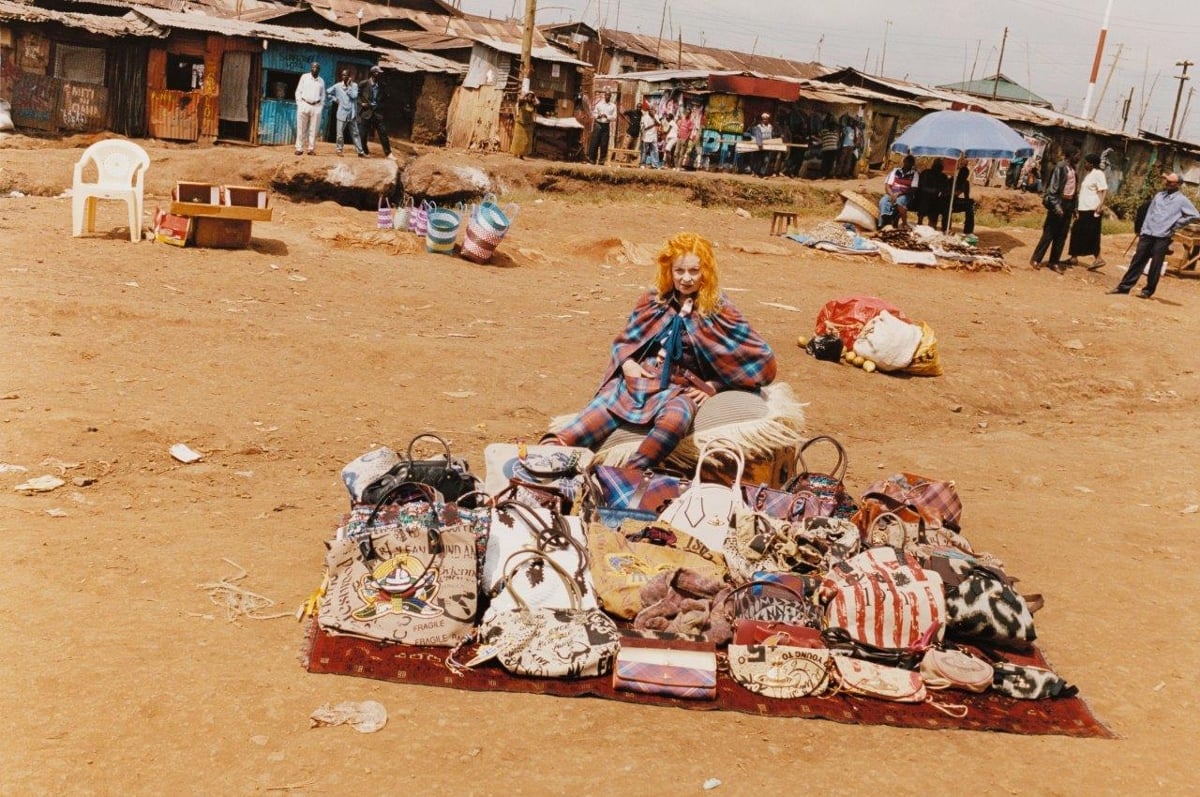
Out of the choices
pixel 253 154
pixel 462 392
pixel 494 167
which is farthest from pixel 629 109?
pixel 462 392

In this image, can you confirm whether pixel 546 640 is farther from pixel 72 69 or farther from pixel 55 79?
pixel 72 69

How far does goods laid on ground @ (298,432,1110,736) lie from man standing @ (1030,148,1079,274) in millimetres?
12607

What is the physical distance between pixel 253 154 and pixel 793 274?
8.42 metres

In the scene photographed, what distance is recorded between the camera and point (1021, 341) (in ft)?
37.6

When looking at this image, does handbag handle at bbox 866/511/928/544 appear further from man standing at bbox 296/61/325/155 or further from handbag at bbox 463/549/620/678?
man standing at bbox 296/61/325/155

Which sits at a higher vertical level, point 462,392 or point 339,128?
point 339,128

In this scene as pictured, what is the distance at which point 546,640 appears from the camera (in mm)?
3895

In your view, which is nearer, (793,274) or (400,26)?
(793,274)

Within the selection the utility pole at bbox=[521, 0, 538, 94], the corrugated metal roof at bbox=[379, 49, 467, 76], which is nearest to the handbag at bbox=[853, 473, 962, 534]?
the utility pole at bbox=[521, 0, 538, 94]

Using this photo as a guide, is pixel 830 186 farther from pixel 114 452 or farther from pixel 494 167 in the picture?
pixel 114 452

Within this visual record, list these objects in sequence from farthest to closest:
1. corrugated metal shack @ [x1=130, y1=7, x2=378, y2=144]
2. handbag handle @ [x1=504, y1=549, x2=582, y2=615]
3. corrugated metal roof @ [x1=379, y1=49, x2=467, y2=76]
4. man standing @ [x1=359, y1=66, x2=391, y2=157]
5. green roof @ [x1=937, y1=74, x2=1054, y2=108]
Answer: green roof @ [x1=937, y1=74, x2=1054, y2=108]
corrugated metal roof @ [x1=379, y1=49, x2=467, y2=76]
corrugated metal shack @ [x1=130, y1=7, x2=378, y2=144]
man standing @ [x1=359, y1=66, x2=391, y2=157]
handbag handle @ [x1=504, y1=549, x2=582, y2=615]

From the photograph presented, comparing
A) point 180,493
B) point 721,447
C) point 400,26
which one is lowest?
point 180,493

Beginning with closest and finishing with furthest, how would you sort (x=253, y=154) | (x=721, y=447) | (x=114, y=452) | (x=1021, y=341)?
(x=721, y=447) → (x=114, y=452) → (x=1021, y=341) → (x=253, y=154)

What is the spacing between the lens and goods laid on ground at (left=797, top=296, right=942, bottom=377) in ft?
30.5
